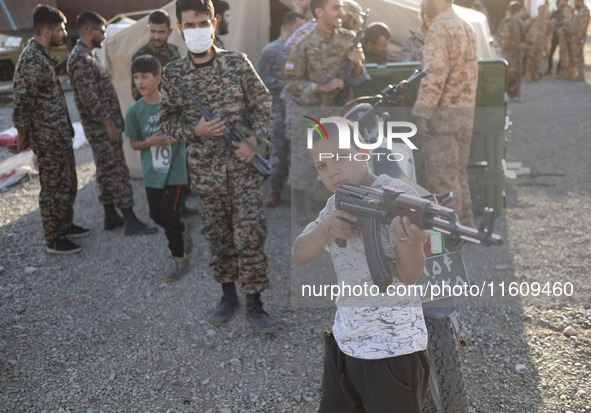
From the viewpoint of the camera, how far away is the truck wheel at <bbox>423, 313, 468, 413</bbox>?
2787mm

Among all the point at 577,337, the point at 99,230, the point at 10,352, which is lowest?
the point at 99,230

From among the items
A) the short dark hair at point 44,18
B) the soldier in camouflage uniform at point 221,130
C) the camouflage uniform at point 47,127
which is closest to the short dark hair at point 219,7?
the short dark hair at point 44,18

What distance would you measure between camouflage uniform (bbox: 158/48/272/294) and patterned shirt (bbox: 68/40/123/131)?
2.02m

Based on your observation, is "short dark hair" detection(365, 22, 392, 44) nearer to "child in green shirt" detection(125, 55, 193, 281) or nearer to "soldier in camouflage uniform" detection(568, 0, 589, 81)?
"child in green shirt" detection(125, 55, 193, 281)

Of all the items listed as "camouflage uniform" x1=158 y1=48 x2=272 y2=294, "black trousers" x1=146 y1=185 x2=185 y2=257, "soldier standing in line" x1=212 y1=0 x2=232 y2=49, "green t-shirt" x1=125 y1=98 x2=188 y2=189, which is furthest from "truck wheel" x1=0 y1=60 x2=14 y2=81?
"camouflage uniform" x1=158 y1=48 x2=272 y2=294

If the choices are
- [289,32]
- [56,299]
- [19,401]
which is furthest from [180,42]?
[19,401]

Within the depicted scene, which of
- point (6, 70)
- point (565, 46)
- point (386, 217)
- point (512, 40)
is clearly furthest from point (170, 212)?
point (6, 70)

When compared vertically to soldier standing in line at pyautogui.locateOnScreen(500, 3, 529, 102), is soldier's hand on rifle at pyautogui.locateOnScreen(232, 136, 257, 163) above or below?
above

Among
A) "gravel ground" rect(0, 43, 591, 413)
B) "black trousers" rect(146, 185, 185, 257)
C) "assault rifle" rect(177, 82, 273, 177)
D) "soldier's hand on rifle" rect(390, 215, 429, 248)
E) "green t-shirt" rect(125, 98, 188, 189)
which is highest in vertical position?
"soldier's hand on rifle" rect(390, 215, 429, 248)

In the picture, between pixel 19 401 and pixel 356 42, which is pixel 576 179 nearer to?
pixel 356 42

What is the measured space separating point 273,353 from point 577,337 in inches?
69.2

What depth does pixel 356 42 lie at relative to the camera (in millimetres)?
5609

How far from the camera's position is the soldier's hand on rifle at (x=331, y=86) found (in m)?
5.55

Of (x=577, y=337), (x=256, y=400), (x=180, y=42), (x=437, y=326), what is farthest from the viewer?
(x=180, y=42)
